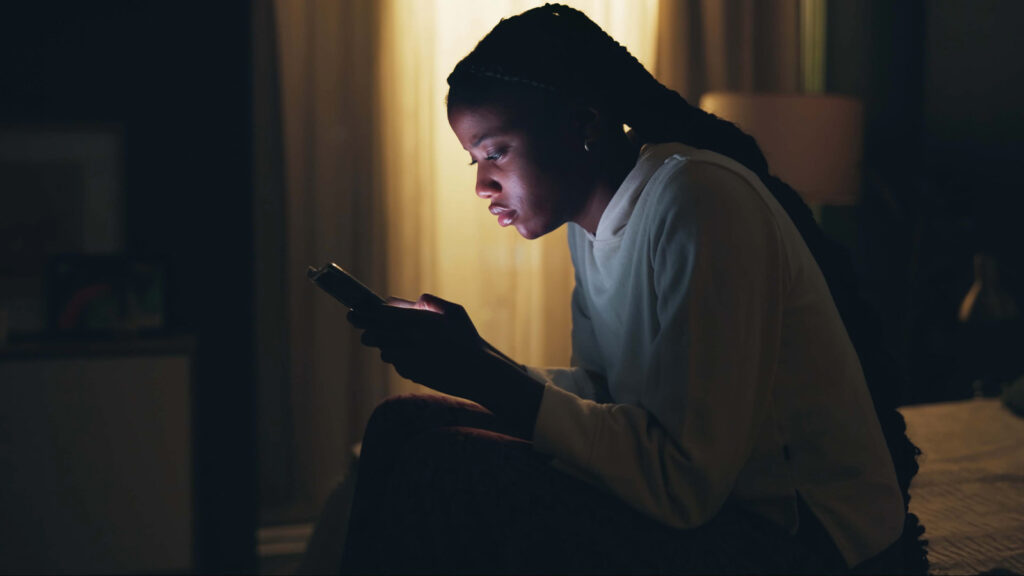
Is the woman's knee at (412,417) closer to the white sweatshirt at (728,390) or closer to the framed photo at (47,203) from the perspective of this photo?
the white sweatshirt at (728,390)

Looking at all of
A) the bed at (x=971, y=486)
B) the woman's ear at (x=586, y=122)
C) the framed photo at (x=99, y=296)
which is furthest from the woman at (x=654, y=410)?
the framed photo at (x=99, y=296)

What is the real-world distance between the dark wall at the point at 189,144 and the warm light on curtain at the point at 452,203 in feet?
1.70

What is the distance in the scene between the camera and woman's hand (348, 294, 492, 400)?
900 mm

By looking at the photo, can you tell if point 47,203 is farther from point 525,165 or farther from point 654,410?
point 654,410

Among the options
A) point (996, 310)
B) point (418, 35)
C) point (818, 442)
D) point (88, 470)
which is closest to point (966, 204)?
point (996, 310)

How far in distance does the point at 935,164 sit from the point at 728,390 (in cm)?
243

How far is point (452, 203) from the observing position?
2750mm

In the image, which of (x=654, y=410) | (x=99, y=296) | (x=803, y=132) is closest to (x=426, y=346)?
(x=654, y=410)

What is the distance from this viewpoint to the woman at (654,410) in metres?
0.83

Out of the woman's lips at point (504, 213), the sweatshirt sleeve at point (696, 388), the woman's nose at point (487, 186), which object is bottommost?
the sweatshirt sleeve at point (696, 388)

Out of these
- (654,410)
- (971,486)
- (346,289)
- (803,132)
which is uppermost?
(803,132)

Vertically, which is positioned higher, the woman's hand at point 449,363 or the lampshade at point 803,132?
the lampshade at point 803,132

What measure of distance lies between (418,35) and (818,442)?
211 cm

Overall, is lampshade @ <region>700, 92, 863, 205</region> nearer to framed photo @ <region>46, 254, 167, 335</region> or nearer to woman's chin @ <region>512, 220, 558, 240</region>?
woman's chin @ <region>512, 220, 558, 240</region>
